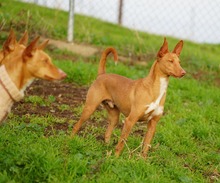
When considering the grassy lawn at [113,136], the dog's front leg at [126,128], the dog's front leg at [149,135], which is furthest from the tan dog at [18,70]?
the dog's front leg at [149,135]

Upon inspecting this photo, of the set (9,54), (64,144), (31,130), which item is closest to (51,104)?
(31,130)

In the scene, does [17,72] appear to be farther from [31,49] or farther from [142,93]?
[142,93]

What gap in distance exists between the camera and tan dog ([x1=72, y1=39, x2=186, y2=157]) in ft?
16.2

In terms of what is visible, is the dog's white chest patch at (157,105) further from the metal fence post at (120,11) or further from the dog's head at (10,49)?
the metal fence post at (120,11)

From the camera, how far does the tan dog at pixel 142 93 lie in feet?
16.2

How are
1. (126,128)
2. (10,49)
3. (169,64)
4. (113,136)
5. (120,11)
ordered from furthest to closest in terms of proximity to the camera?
(120,11)
(113,136)
(126,128)
(169,64)
(10,49)

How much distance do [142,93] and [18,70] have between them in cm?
142

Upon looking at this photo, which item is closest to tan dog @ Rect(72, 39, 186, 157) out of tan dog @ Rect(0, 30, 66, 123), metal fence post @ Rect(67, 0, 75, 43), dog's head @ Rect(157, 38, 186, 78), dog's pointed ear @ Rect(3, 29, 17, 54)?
dog's head @ Rect(157, 38, 186, 78)

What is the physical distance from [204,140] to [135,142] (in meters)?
1.00

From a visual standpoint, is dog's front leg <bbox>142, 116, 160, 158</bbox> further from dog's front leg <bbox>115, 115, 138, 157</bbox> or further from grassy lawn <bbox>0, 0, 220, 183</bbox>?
dog's front leg <bbox>115, 115, 138, 157</bbox>

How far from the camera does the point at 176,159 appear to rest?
5.34 meters

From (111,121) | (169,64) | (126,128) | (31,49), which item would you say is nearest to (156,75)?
(169,64)

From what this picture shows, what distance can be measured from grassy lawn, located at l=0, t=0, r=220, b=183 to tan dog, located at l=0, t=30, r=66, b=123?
1.76 ft

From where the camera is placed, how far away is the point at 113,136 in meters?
6.01
